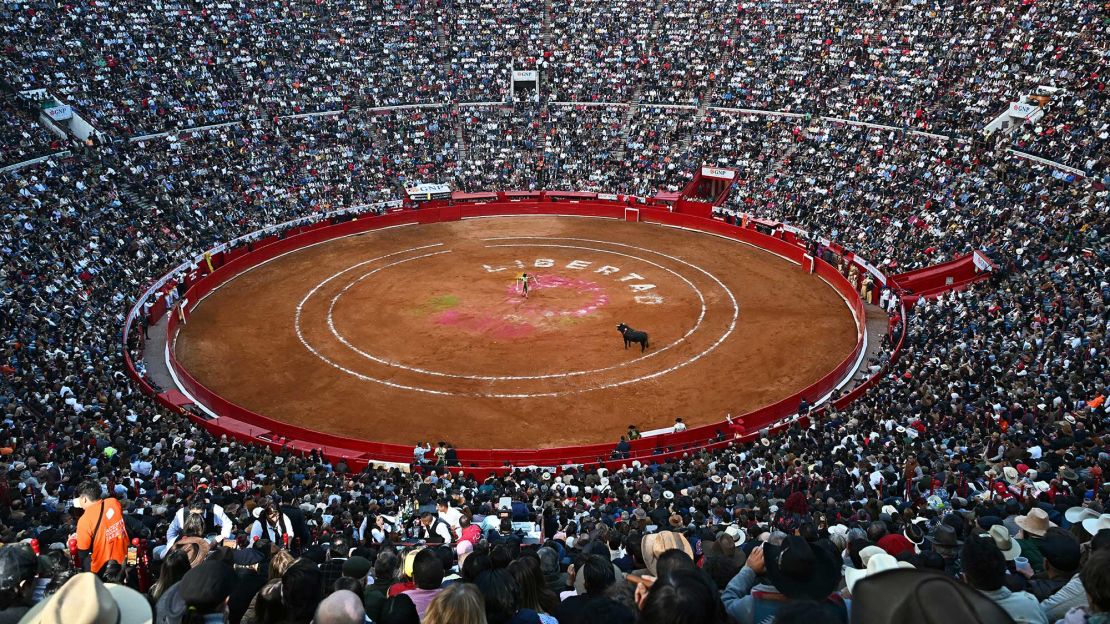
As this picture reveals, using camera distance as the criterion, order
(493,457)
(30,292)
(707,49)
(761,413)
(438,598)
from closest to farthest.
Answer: (438,598) < (493,457) < (761,413) < (30,292) < (707,49)

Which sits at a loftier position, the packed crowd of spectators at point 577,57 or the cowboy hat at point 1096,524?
the packed crowd of spectators at point 577,57

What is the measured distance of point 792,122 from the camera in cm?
6875

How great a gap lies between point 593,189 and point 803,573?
61938 millimetres

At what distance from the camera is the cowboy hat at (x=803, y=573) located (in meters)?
8.19

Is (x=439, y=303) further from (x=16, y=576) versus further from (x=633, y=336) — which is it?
(x=16, y=576)

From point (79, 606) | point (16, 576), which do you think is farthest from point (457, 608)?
point (16, 576)

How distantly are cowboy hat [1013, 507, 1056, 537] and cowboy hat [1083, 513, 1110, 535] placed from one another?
0.59 meters

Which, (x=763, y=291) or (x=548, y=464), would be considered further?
(x=763, y=291)

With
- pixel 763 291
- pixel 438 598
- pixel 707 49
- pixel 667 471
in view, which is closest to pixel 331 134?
pixel 707 49

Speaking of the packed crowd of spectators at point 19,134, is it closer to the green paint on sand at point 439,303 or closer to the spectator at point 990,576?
the green paint on sand at point 439,303

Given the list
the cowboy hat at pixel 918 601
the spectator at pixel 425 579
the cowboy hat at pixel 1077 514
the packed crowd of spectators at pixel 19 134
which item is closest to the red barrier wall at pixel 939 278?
the cowboy hat at pixel 1077 514

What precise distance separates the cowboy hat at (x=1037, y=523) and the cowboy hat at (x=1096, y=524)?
0.59 meters

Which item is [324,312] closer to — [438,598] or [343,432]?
[343,432]

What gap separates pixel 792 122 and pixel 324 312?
39700 mm
